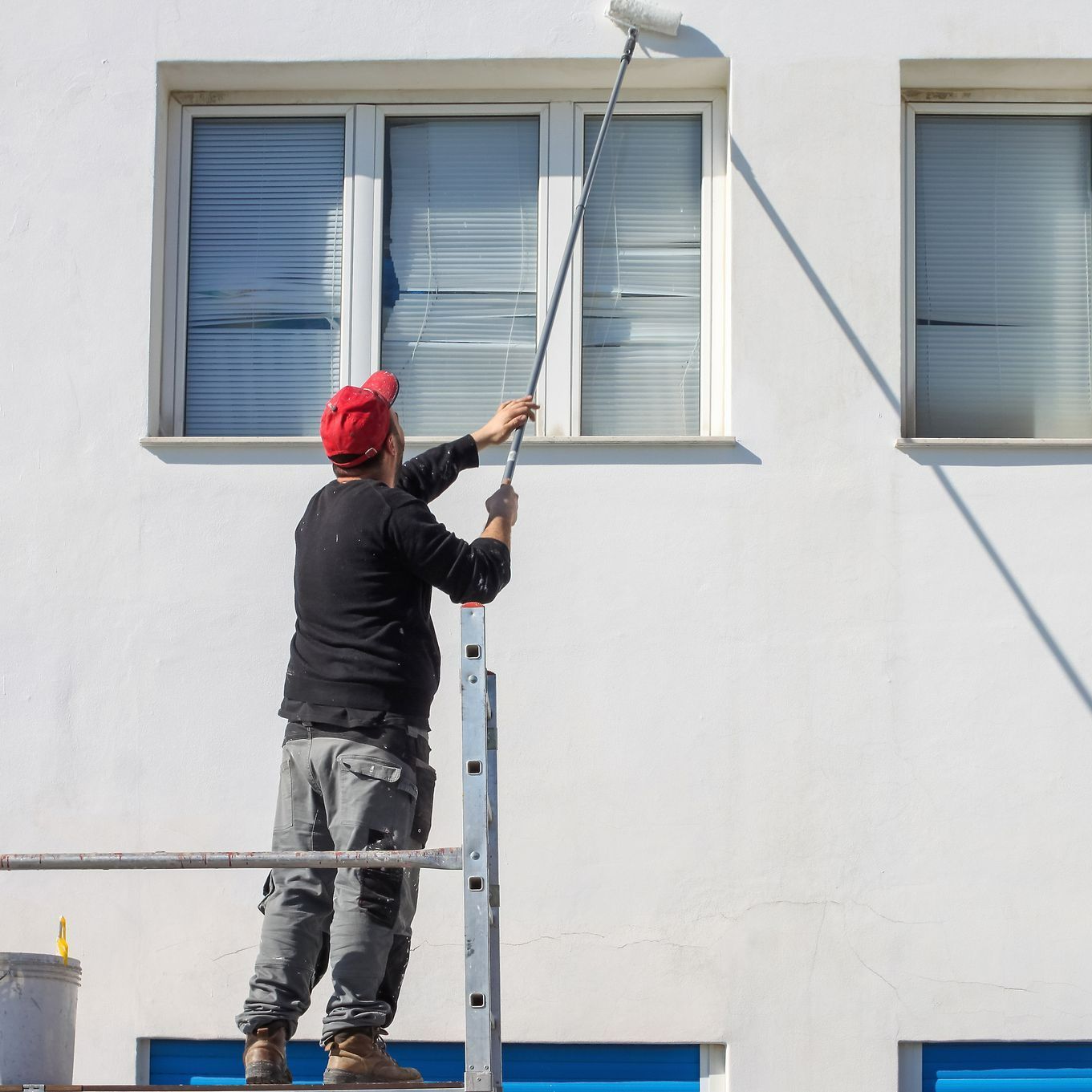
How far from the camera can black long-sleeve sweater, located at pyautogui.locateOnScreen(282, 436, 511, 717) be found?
4.11 m

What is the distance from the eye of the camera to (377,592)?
4188mm

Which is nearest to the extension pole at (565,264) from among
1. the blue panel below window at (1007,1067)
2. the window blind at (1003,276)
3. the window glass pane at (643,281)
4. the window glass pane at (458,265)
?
the window glass pane at (643,281)

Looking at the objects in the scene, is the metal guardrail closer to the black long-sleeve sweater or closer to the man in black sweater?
the man in black sweater

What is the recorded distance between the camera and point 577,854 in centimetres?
535

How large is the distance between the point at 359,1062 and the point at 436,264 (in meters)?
2.95

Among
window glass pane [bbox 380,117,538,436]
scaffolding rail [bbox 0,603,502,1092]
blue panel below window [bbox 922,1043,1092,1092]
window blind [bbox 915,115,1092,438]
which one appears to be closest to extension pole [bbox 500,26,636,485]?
window glass pane [bbox 380,117,538,436]

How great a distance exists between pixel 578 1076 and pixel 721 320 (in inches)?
97.8

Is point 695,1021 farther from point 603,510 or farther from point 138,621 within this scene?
point 138,621

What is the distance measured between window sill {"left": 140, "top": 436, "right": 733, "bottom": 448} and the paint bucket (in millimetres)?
1954

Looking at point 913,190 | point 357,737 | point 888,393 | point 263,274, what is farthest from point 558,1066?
point 913,190

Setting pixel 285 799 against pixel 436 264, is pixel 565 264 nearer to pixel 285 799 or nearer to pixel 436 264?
pixel 436 264

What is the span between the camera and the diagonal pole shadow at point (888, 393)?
5406 millimetres

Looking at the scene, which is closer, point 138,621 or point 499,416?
point 499,416

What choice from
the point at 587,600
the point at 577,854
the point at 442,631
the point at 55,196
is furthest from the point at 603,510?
the point at 55,196
